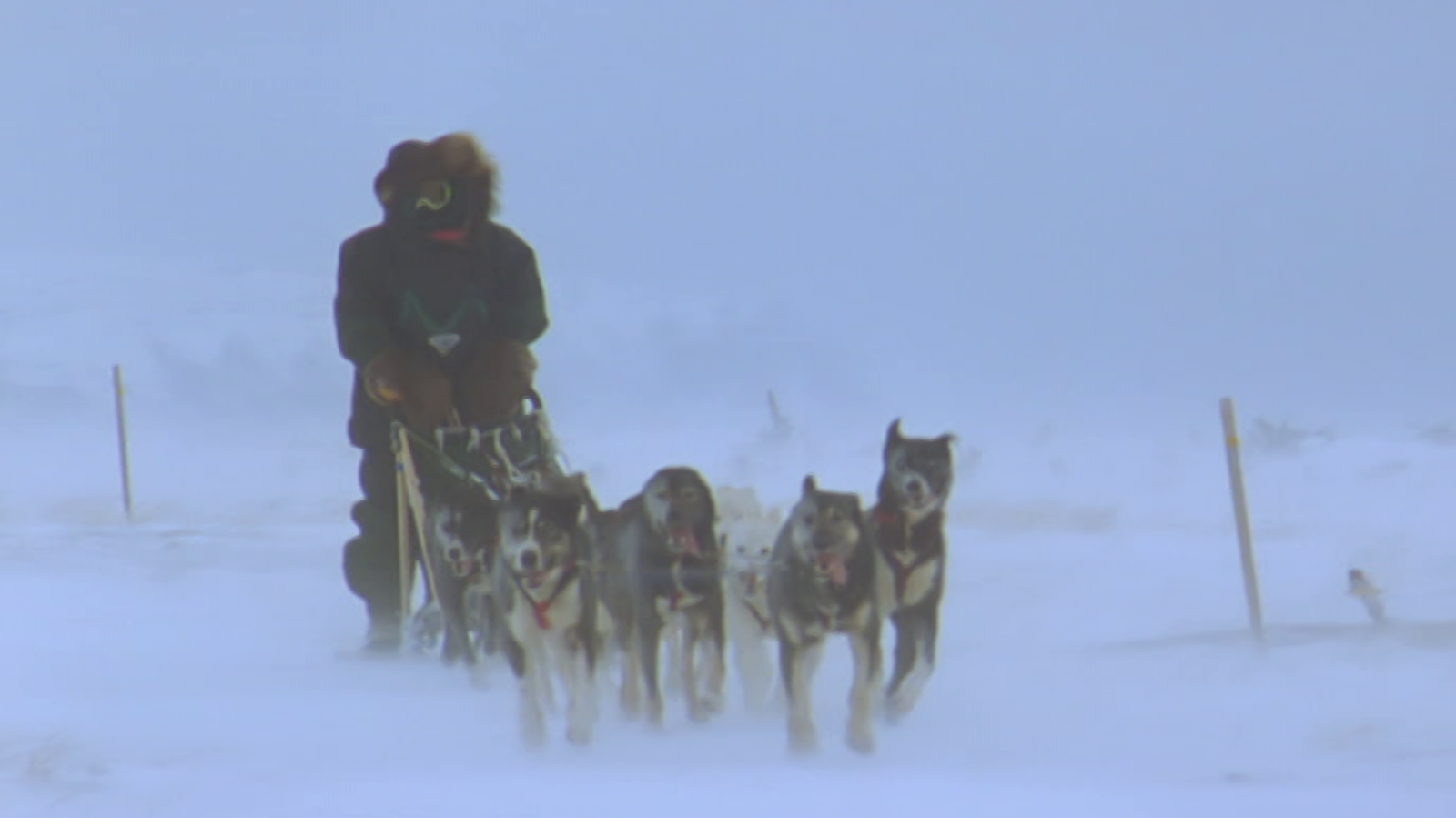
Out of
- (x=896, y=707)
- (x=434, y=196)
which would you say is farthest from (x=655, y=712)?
(x=434, y=196)

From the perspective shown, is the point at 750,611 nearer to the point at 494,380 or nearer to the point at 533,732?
the point at 533,732

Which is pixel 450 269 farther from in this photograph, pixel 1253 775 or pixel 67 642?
pixel 1253 775

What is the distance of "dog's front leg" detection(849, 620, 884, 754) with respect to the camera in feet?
21.2

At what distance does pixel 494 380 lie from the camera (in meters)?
8.31

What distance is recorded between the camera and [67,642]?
31.5 feet

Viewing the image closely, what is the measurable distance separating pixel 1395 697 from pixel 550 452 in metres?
2.86

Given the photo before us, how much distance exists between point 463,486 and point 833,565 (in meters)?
2.24

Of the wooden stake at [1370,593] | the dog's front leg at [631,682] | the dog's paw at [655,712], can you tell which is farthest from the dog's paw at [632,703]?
the wooden stake at [1370,593]

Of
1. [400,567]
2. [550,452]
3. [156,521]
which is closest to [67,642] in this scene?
[400,567]

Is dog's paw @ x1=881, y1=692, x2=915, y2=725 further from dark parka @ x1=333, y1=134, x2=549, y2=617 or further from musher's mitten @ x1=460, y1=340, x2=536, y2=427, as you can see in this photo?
dark parka @ x1=333, y1=134, x2=549, y2=617

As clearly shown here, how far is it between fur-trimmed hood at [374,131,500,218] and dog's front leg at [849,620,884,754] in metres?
2.56

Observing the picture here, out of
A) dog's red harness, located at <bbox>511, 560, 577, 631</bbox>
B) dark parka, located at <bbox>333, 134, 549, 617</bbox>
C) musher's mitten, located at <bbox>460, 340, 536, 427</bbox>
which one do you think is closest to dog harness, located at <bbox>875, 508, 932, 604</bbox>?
dog's red harness, located at <bbox>511, 560, 577, 631</bbox>

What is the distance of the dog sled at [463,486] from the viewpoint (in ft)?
27.0

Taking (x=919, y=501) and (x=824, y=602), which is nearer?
(x=824, y=602)
